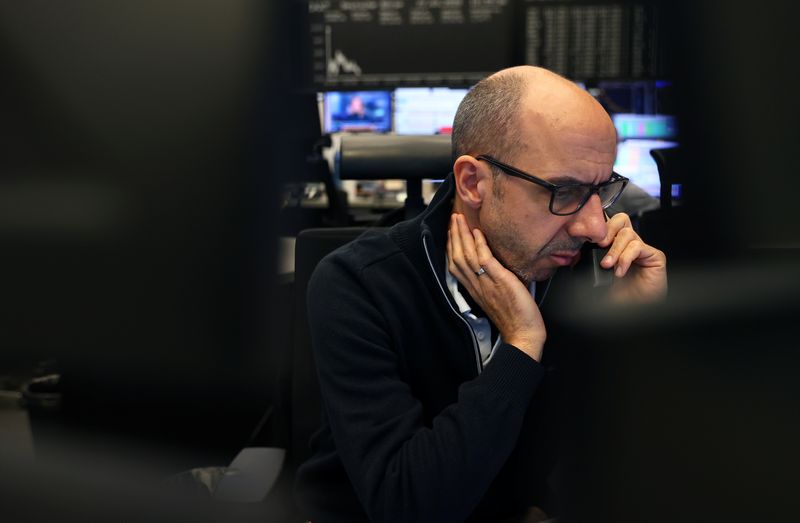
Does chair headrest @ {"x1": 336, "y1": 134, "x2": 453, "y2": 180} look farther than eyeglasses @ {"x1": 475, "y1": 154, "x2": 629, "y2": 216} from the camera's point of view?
Yes

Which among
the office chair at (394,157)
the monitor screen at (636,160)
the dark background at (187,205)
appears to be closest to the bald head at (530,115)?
the office chair at (394,157)

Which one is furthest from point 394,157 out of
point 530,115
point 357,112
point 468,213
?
point 357,112

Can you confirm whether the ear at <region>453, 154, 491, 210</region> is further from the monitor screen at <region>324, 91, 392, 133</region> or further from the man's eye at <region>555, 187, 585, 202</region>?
the monitor screen at <region>324, 91, 392, 133</region>

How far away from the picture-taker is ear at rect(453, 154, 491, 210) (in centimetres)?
83

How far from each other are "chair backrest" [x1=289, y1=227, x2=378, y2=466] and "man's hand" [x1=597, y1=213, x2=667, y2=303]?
460 millimetres

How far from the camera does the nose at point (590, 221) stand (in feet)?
2.59

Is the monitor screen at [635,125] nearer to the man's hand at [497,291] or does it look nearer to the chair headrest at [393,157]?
the chair headrest at [393,157]

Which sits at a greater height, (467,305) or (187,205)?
(187,205)

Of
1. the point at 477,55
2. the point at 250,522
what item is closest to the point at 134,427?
the point at 250,522

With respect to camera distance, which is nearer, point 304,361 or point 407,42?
point 304,361

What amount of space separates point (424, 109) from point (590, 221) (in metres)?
2.88

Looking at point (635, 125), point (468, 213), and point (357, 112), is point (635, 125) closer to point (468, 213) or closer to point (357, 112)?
point (357, 112)

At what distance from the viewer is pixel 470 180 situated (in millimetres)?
850

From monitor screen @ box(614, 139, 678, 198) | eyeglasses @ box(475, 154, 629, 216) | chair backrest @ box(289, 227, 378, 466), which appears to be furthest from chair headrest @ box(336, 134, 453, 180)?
monitor screen @ box(614, 139, 678, 198)
